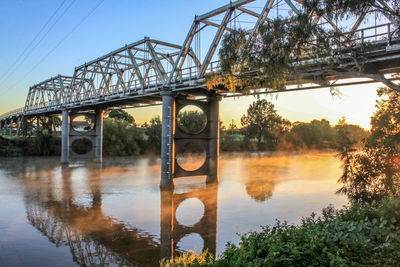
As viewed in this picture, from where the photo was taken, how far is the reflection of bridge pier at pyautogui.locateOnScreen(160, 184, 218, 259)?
11891 millimetres

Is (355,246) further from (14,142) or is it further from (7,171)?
(14,142)

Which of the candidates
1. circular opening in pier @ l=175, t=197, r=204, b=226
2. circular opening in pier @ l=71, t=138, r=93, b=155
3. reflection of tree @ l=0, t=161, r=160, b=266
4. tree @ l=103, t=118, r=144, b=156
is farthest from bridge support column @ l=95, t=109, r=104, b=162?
circular opening in pier @ l=175, t=197, r=204, b=226

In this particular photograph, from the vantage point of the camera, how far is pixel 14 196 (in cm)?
2092

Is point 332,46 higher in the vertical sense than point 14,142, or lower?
higher

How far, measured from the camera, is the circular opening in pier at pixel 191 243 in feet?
38.0

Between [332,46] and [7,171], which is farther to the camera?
[7,171]

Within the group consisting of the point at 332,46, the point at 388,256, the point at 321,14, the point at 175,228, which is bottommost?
the point at 175,228

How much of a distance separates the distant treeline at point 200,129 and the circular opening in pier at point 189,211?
26.8 ft

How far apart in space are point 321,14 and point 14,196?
71.4ft

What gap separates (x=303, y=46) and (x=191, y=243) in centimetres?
893

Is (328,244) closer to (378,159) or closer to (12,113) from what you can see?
(378,159)

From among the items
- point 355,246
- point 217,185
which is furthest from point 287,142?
point 355,246

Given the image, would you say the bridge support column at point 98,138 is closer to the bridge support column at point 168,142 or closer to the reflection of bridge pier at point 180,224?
the bridge support column at point 168,142

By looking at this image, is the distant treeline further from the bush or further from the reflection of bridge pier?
the bush
